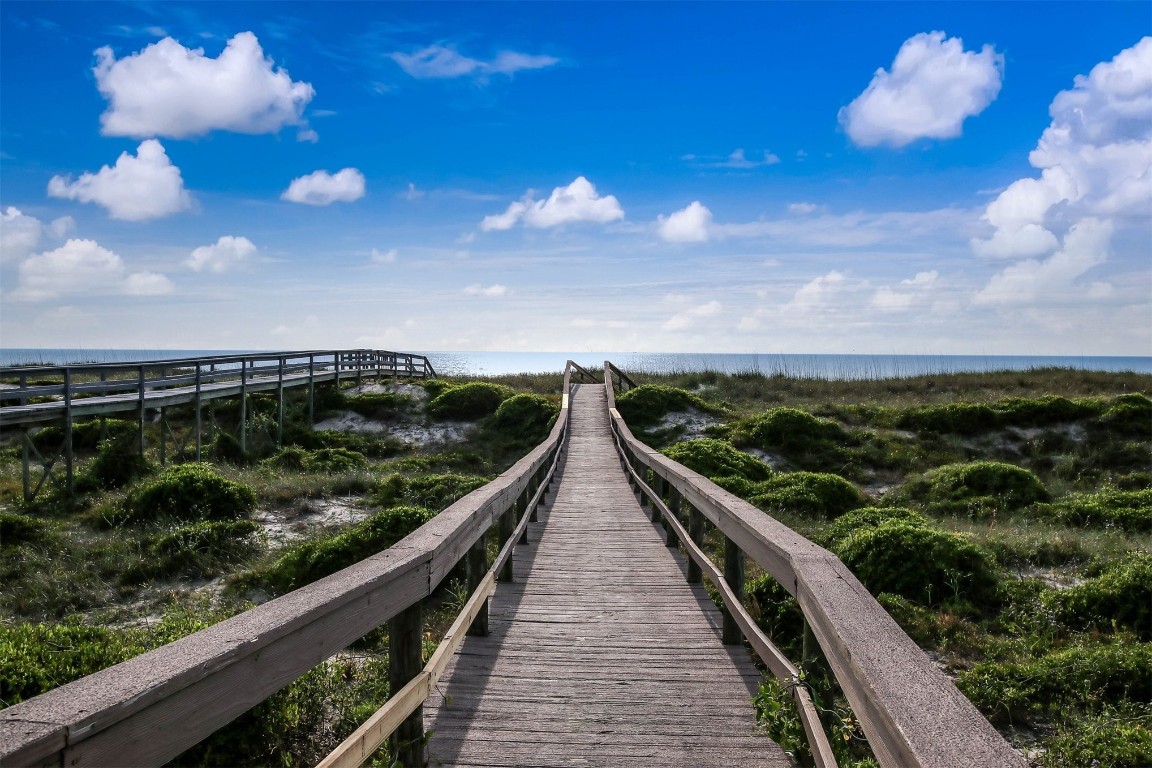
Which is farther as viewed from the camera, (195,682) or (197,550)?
(197,550)

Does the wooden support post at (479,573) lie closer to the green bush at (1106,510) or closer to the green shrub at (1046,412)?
the green bush at (1106,510)

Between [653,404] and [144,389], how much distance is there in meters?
13.6

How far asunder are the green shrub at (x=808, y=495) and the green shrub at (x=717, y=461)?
115 centimetres

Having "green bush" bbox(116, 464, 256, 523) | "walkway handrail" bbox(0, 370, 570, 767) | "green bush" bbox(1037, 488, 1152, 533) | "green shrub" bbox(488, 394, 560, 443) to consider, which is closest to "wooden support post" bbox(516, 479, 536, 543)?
"green bush" bbox(116, 464, 256, 523)

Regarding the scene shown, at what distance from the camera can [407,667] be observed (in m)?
3.06

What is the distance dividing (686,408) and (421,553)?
2070cm

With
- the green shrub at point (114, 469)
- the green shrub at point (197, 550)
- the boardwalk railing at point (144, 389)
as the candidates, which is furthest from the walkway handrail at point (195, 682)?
the green shrub at point (114, 469)

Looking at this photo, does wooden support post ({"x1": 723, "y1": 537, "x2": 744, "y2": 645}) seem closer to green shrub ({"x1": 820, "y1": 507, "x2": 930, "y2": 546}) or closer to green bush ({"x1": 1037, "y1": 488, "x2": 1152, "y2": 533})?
green shrub ({"x1": 820, "y1": 507, "x2": 930, "y2": 546})

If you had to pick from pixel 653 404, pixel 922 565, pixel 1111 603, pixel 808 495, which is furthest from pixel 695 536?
pixel 653 404

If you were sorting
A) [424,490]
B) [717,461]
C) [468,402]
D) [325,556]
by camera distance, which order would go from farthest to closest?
[468,402] < [717,461] < [424,490] < [325,556]

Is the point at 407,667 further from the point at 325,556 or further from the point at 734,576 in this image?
the point at 325,556

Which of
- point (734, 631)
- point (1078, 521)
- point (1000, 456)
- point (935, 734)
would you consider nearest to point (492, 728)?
point (734, 631)

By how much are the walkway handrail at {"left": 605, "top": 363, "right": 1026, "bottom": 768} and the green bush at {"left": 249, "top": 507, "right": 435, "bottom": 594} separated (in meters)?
6.39

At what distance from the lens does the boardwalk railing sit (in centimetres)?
1385
